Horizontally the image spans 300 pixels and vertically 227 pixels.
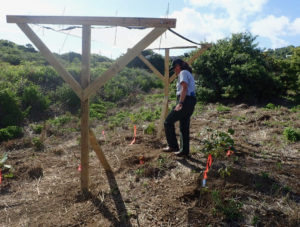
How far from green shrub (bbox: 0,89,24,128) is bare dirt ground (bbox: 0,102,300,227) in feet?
8.74

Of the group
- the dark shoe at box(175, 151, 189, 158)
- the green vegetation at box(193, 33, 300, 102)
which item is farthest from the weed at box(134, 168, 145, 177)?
the green vegetation at box(193, 33, 300, 102)

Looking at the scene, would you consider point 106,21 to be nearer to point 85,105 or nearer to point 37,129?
point 85,105

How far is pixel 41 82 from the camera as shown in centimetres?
1194

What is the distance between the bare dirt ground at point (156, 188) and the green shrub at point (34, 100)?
4.17 metres

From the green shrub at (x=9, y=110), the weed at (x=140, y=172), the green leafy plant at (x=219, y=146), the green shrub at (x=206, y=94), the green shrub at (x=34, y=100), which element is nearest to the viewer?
the weed at (x=140, y=172)

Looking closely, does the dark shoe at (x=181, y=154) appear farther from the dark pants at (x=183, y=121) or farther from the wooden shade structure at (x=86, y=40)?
the wooden shade structure at (x=86, y=40)

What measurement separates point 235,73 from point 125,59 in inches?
369

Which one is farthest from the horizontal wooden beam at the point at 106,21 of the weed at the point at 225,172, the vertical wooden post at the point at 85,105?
the weed at the point at 225,172

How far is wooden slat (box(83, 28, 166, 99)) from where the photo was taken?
125 inches

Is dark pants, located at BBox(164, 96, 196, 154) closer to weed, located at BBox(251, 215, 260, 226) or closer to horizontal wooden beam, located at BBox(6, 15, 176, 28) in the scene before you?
horizontal wooden beam, located at BBox(6, 15, 176, 28)

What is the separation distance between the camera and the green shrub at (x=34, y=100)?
9.82m

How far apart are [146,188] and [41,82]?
9953 mm

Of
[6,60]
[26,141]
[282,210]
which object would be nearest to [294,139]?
[282,210]

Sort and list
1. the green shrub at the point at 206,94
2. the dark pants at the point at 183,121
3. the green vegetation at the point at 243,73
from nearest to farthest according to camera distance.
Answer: the dark pants at the point at 183,121 < the green vegetation at the point at 243,73 < the green shrub at the point at 206,94
